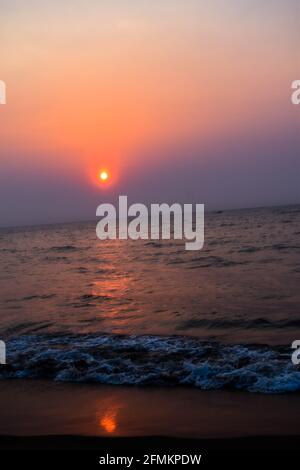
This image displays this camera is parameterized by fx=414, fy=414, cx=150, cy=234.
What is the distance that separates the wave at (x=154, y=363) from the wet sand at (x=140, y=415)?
0.39 metres

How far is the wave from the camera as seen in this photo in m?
7.16

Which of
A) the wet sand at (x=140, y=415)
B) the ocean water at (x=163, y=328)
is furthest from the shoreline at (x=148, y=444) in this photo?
the ocean water at (x=163, y=328)

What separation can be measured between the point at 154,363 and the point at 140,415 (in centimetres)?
241

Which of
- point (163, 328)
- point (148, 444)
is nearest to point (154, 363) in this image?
point (163, 328)

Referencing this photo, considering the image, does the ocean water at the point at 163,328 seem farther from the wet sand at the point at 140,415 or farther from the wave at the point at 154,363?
the wet sand at the point at 140,415

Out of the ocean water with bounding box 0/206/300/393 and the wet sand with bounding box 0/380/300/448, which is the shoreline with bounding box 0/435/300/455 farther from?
the ocean water with bounding box 0/206/300/393

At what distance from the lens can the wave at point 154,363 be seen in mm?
7164

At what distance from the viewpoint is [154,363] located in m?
8.32

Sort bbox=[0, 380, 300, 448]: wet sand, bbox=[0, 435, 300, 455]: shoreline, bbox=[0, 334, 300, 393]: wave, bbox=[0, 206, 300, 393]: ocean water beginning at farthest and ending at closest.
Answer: bbox=[0, 206, 300, 393]: ocean water, bbox=[0, 334, 300, 393]: wave, bbox=[0, 380, 300, 448]: wet sand, bbox=[0, 435, 300, 455]: shoreline

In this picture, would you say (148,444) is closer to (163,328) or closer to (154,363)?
(154,363)

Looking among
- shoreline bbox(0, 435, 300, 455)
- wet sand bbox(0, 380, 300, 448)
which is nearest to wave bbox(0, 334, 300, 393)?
wet sand bbox(0, 380, 300, 448)

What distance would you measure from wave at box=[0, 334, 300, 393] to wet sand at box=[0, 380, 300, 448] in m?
0.39

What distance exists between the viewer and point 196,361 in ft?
27.1
